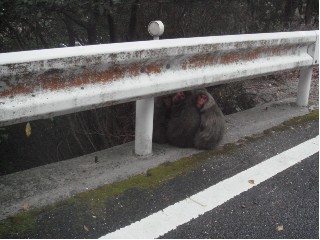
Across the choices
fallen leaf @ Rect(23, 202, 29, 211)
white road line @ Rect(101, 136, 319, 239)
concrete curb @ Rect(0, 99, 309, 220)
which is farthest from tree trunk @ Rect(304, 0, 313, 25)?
fallen leaf @ Rect(23, 202, 29, 211)

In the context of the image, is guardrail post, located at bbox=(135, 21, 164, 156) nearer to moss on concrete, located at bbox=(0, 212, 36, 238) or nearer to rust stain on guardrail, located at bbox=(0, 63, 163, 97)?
rust stain on guardrail, located at bbox=(0, 63, 163, 97)

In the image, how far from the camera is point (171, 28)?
4574 mm

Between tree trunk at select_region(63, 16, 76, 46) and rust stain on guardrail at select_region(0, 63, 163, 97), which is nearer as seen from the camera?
rust stain on guardrail at select_region(0, 63, 163, 97)

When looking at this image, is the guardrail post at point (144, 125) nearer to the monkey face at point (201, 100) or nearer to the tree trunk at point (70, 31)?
the monkey face at point (201, 100)

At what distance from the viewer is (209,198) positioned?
7.95 ft

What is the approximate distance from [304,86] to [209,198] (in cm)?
228

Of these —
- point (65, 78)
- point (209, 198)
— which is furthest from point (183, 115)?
point (65, 78)

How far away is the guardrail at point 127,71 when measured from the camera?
2.03m

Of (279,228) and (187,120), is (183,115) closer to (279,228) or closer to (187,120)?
(187,120)

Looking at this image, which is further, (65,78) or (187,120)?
(187,120)

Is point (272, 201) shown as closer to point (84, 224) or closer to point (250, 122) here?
point (84, 224)

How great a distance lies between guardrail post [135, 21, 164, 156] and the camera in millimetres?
2777

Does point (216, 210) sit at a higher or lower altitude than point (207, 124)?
lower

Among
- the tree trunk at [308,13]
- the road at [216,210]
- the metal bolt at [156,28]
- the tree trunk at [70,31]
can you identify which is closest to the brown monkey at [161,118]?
the road at [216,210]
